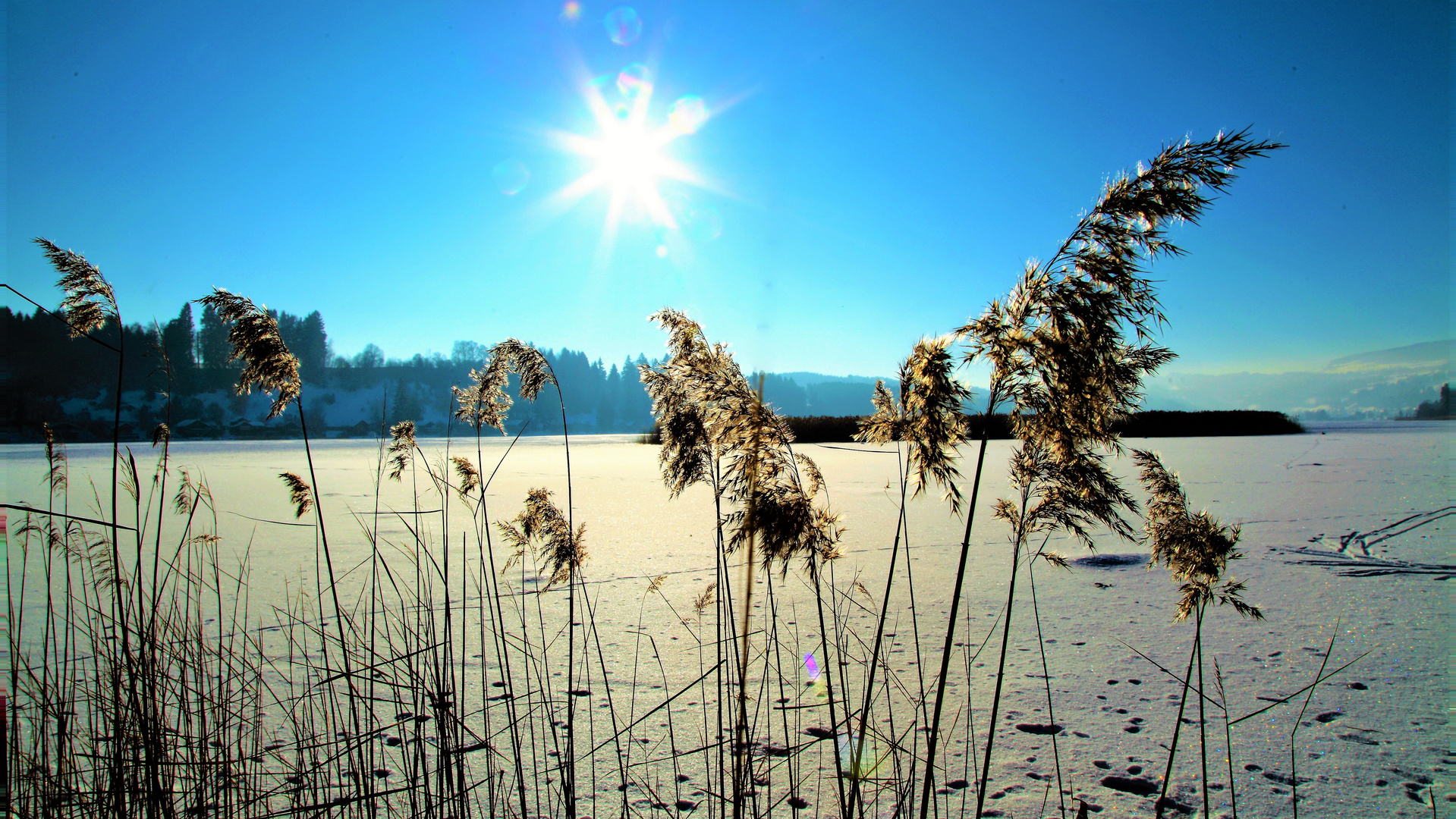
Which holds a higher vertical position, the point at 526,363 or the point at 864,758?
the point at 526,363

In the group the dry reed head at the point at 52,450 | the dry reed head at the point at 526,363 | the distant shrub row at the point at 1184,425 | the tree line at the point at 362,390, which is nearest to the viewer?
the dry reed head at the point at 526,363

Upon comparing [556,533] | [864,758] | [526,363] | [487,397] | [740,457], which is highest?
[526,363]

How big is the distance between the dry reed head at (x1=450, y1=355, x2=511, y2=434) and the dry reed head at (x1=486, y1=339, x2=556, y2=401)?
0.02m

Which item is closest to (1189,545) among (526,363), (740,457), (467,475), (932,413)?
(932,413)

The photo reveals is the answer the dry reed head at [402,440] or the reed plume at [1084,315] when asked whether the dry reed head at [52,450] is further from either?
the reed plume at [1084,315]

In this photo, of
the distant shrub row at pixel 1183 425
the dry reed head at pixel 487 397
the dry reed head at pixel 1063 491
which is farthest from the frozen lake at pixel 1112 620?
the distant shrub row at pixel 1183 425

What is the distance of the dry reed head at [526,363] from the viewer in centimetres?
275

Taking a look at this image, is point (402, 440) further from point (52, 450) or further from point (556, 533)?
point (52, 450)

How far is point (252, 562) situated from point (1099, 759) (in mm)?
5956

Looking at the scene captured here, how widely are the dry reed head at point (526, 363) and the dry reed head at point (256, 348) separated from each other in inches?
29.6

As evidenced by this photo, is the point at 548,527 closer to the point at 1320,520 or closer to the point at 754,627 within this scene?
the point at 754,627

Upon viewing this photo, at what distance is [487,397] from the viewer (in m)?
2.96

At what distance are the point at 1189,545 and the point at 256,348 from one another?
3226 millimetres

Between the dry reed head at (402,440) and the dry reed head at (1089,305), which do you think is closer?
the dry reed head at (1089,305)
